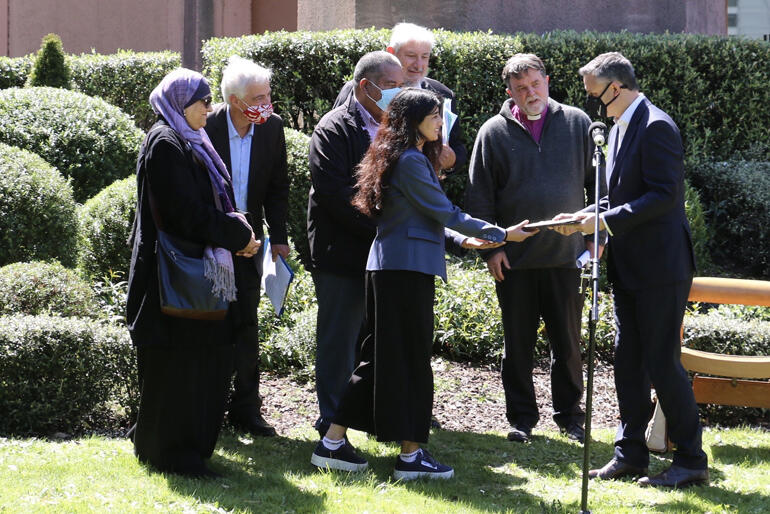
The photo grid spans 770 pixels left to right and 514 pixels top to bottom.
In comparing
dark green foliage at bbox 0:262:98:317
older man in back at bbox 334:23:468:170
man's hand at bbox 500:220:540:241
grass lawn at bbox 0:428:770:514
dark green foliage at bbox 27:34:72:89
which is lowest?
grass lawn at bbox 0:428:770:514

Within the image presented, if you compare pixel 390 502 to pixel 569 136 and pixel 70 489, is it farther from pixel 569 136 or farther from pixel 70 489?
pixel 569 136

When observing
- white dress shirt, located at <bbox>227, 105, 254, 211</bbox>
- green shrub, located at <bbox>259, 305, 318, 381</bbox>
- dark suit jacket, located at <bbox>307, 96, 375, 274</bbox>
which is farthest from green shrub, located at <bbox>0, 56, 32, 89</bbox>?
dark suit jacket, located at <bbox>307, 96, 375, 274</bbox>

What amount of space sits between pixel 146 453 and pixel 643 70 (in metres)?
6.95

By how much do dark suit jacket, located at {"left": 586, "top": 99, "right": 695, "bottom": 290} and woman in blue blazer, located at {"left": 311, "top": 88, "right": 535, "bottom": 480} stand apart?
2.03 ft

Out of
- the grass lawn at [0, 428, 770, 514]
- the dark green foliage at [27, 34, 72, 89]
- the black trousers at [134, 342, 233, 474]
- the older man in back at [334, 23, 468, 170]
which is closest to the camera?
the grass lawn at [0, 428, 770, 514]

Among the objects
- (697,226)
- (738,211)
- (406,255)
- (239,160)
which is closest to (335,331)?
(406,255)

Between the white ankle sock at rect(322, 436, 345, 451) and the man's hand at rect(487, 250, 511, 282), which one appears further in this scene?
the man's hand at rect(487, 250, 511, 282)

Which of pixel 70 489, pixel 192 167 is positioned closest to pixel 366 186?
pixel 192 167

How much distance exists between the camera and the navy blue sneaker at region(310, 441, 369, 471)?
5.19 m

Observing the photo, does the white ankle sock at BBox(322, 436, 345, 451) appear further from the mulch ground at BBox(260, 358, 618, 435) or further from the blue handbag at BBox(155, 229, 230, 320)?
the blue handbag at BBox(155, 229, 230, 320)

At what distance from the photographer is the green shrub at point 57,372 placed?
5.61 meters

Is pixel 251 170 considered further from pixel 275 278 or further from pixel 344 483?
pixel 344 483

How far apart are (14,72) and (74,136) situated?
5.99 metres

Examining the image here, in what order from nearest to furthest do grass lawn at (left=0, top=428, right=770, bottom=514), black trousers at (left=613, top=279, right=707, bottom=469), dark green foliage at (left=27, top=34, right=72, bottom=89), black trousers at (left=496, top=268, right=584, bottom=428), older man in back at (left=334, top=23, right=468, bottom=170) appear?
grass lawn at (left=0, top=428, right=770, bottom=514)
black trousers at (left=613, top=279, right=707, bottom=469)
black trousers at (left=496, top=268, right=584, bottom=428)
older man in back at (left=334, top=23, right=468, bottom=170)
dark green foliage at (left=27, top=34, right=72, bottom=89)
